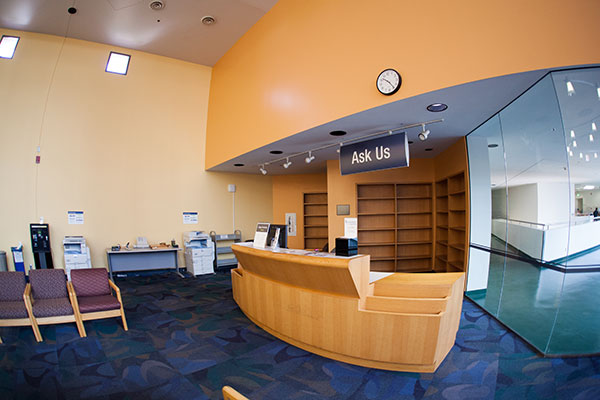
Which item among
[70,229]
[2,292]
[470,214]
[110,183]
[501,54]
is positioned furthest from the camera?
[110,183]

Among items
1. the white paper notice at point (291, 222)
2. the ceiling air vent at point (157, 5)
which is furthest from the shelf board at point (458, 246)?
the ceiling air vent at point (157, 5)

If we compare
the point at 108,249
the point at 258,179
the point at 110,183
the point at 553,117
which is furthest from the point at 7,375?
the point at 258,179

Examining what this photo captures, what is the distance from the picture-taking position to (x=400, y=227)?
283 inches

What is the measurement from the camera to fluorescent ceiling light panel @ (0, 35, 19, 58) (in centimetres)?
614

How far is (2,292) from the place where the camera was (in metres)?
4.18

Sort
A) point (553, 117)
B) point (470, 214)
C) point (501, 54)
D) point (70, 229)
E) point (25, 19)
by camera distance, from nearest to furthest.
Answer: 1. point (501, 54)
2. point (553, 117)
3. point (470, 214)
4. point (25, 19)
5. point (70, 229)

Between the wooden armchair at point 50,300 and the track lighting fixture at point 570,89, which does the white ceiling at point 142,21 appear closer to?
the track lighting fixture at point 570,89

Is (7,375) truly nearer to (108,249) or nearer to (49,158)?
(108,249)

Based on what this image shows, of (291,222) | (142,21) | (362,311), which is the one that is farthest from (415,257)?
(142,21)

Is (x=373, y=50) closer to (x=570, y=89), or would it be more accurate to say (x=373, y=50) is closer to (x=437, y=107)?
(x=437, y=107)

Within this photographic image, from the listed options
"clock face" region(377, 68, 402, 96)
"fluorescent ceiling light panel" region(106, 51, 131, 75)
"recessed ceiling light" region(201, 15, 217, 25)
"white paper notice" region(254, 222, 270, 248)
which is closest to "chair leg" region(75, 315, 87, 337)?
"white paper notice" region(254, 222, 270, 248)

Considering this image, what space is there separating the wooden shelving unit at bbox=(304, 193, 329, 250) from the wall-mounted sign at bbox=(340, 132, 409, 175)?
464 cm

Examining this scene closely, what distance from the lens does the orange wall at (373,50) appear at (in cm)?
262

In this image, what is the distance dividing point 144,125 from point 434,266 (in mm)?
8019
